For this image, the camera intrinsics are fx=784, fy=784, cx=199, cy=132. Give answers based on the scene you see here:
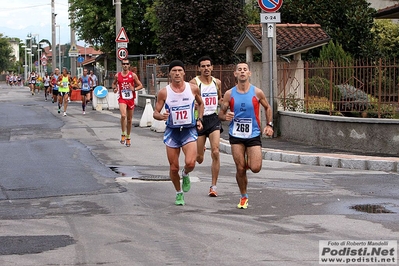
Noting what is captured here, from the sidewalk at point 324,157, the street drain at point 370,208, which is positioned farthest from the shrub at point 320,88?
the street drain at point 370,208

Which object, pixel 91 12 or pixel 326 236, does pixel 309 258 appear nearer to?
pixel 326 236

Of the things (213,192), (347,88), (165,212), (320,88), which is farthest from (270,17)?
(165,212)

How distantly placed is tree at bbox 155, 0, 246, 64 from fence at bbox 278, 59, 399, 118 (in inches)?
448

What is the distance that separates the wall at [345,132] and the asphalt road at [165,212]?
1.88 meters

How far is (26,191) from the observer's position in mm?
11508

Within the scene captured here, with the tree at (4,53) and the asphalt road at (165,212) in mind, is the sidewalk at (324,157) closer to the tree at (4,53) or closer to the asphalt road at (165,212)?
the asphalt road at (165,212)

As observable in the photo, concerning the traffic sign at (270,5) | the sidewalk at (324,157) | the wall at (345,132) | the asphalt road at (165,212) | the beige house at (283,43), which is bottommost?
the asphalt road at (165,212)

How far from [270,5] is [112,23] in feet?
108

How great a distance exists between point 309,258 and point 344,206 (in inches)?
122

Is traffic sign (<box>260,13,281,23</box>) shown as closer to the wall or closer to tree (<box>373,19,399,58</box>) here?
the wall

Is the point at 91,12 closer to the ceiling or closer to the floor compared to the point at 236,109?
closer to the ceiling

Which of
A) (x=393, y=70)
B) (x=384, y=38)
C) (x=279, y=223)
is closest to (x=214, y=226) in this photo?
(x=279, y=223)

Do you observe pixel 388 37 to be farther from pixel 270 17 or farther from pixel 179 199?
pixel 179 199

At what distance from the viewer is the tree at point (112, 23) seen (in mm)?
49906
